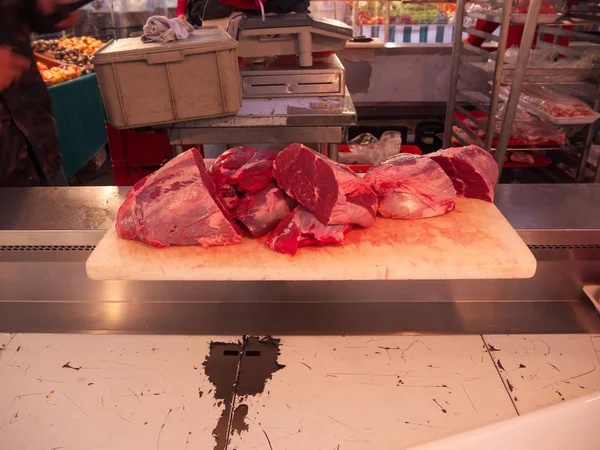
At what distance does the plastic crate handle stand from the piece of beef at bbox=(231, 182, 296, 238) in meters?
1.22

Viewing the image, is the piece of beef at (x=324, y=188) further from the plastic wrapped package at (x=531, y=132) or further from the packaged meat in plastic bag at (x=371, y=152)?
the plastic wrapped package at (x=531, y=132)

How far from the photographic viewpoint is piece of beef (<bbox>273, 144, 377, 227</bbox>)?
1.18 meters

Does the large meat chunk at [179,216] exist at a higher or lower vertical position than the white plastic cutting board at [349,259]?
higher

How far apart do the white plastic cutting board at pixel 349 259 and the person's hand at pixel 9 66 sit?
1645 mm

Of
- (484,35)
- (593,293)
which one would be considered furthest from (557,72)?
(593,293)

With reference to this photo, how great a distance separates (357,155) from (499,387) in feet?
8.36

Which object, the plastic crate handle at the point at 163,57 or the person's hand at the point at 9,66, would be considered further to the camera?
the person's hand at the point at 9,66

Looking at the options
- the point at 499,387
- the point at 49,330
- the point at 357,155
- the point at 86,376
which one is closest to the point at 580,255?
the point at 499,387

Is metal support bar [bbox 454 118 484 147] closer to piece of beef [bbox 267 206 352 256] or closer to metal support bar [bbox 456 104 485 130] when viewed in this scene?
metal support bar [bbox 456 104 485 130]

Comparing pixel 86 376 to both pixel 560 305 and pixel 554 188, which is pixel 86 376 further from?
pixel 554 188

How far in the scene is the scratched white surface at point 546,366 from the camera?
1.16 meters

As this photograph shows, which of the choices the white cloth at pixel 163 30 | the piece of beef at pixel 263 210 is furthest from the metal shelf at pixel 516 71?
the piece of beef at pixel 263 210

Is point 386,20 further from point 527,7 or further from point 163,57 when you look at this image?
point 163,57

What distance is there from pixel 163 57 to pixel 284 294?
1.37m
